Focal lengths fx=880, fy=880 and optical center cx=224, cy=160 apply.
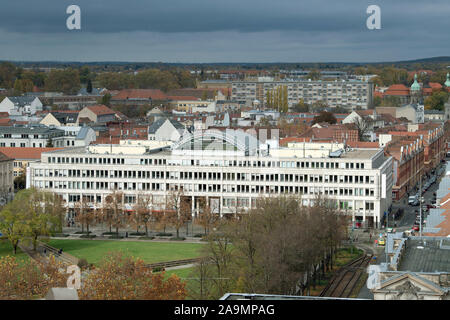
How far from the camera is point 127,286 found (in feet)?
141

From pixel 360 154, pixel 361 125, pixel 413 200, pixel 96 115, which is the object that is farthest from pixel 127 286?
pixel 96 115

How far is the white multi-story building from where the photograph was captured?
90.4 metres

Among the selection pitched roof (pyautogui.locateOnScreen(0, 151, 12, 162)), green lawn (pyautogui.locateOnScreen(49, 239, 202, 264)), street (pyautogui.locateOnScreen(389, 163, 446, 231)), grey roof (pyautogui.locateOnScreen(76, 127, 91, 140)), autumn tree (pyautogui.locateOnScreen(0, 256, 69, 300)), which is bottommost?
green lawn (pyautogui.locateOnScreen(49, 239, 202, 264))

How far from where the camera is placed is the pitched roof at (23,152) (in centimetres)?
12126

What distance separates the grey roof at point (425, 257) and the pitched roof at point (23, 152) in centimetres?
8007

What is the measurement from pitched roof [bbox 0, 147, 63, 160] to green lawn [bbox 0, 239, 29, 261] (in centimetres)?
3909

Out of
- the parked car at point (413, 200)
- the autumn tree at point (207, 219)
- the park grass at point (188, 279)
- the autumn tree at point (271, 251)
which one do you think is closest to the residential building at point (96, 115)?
the parked car at point (413, 200)

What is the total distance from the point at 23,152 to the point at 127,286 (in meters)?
83.4

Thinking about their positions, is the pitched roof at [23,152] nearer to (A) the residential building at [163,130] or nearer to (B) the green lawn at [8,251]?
(A) the residential building at [163,130]

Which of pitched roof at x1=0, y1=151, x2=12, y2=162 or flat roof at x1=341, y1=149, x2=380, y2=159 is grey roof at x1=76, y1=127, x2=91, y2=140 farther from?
flat roof at x1=341, y1=149, x2=380, y2=159

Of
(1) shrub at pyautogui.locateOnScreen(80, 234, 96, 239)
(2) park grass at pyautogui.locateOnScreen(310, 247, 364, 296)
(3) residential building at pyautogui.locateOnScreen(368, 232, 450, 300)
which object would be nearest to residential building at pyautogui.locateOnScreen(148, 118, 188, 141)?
(1) shrub at pyautogui.locateOnScreen(80, 234, 96, 239)

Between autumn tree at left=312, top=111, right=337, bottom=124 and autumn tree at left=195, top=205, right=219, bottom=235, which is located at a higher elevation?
autumn tree at left=312, top=111, right=337, bottom=124
